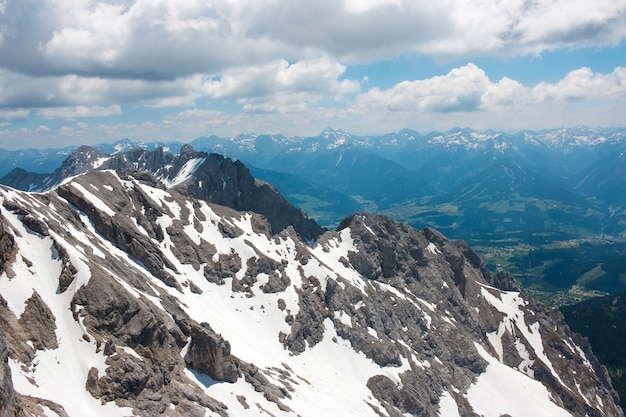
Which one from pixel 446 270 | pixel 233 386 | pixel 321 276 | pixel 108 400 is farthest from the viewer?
pixel 446 270

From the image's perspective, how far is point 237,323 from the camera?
120562 millimetres

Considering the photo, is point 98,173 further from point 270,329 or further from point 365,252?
point 365,252

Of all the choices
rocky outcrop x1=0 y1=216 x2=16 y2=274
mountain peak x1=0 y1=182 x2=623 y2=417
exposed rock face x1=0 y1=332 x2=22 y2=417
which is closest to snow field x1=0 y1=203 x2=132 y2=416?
mountain peak x1=0 y1=182 x2=623 y2=417

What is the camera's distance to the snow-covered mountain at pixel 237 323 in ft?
197

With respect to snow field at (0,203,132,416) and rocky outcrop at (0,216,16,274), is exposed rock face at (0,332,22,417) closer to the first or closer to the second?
snow field at (0,203,132,416)

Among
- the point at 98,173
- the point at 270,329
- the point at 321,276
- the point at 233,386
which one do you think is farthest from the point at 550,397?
the point at 98,173

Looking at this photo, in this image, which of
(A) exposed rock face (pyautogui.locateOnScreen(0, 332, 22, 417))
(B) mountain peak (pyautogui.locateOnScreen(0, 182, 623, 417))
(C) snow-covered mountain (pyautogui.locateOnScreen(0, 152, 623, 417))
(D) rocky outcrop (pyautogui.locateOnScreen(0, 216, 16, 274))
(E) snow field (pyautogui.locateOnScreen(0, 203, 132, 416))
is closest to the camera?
(A) exposed rock face (pyautogui.locateOnScreen(0, 332, 22, 417))

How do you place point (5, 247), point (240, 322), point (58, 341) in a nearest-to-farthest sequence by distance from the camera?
1. point (58, 341)
2. point (5, 247)
3. point (240, 322)

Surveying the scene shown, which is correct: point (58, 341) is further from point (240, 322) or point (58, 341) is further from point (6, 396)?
point (240, 322)

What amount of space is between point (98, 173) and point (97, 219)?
29.1m

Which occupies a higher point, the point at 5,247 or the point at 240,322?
the point at 5,247

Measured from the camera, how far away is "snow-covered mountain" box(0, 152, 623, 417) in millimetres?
60156

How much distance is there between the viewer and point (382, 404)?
116m

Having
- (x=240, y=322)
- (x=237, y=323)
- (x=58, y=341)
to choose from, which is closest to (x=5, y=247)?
(x=58, y=341)
